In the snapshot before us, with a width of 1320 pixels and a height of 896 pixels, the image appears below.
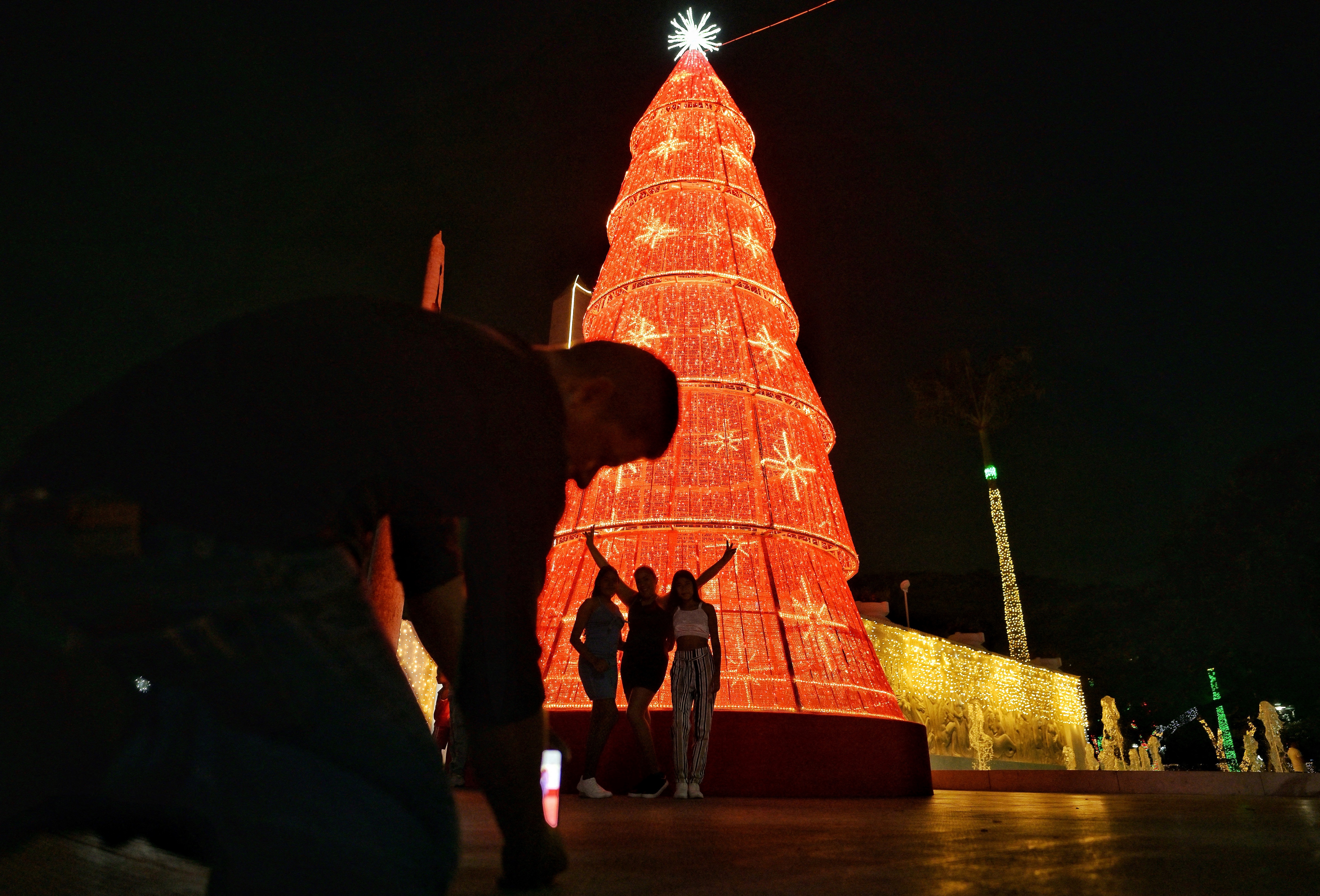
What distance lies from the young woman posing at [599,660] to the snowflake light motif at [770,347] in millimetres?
3459

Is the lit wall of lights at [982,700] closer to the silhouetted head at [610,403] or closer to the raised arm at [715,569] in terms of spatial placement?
the raised arm at [715,569]

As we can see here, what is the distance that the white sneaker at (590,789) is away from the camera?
5672 mm

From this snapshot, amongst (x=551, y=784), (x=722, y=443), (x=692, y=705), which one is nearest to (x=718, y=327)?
(x=722, y=443)

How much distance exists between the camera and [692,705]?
5910 mm

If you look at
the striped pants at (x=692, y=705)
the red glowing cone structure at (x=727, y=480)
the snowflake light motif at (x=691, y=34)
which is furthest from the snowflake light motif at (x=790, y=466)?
the snowflake light motif at (x=691, y=34)

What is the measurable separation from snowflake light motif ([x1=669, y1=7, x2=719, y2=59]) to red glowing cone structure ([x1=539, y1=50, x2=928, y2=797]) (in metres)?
2.52

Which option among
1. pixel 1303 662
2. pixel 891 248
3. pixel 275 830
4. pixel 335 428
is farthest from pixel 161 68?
pixel 1303 662

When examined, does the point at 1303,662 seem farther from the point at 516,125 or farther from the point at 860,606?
the point at 516,125

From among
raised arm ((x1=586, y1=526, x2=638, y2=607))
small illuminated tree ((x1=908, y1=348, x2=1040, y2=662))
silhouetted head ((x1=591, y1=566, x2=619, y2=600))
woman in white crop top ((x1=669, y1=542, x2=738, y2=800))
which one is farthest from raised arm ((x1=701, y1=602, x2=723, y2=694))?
small illuminated tree ((x1=908, y1=348, x2=1040, y2=662))

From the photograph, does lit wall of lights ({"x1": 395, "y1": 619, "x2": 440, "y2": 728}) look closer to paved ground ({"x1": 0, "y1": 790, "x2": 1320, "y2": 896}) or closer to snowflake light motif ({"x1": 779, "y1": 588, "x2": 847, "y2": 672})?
snowflake light motif ({"x1": 779, "y1": 588, "x2": 847, "y2": 672})

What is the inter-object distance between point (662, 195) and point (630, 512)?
3.91 metres

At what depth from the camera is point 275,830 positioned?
100cm

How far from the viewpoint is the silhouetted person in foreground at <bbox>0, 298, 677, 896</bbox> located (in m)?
1.04

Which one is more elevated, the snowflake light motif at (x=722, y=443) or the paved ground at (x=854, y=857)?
the snowflake light motif at (x=722, y=443)
